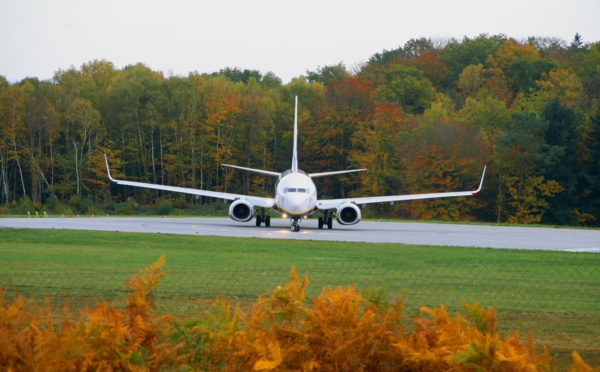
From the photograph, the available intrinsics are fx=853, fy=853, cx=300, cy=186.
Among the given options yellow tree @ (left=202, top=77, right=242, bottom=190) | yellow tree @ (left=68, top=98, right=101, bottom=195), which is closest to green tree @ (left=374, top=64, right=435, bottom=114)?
yellow tree @ (left=202, top=77, right=242, bottom=190)

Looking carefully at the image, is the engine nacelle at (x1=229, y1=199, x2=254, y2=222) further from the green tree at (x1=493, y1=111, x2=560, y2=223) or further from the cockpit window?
the green tree at (x1=493, y1=111, x2=560, y2=223)

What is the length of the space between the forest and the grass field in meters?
42.2

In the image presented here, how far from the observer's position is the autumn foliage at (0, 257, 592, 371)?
289 inches

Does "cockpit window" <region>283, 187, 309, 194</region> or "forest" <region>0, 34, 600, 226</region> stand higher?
"forest" <region>0, 34, 600, 226</region>

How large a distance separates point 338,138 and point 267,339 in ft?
274

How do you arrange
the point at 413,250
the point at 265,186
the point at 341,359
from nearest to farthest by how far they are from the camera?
the point at 341,359
the point at 413,250
the point at 265,186

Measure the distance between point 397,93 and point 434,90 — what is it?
8.60m

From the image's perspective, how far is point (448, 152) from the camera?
245 feet

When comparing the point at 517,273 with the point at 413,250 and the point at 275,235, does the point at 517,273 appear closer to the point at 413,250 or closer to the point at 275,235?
the point at 413,250

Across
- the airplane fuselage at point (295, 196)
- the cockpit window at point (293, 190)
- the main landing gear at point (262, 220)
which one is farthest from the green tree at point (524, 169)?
the cockpit window at point (293, 190)

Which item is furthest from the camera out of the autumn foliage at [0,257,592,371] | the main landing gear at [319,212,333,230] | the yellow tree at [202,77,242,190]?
the yellow tree at [202,77,242,190]

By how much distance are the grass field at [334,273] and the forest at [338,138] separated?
42.2 meters

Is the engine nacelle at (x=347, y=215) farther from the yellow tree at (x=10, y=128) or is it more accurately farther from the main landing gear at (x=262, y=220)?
the yellow tree at (x=10, y=128)

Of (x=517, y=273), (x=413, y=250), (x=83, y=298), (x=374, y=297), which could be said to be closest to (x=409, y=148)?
(x=413, y=250)
